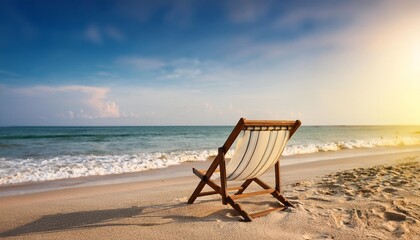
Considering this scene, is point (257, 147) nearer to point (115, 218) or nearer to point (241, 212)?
point (241, 212)

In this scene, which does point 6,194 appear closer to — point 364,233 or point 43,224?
point 43,224

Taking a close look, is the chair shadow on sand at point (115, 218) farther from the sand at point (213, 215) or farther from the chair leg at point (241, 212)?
the chair leg at point (241, 212)

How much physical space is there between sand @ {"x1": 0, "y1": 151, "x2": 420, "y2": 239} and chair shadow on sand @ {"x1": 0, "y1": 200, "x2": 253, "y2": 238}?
1cm

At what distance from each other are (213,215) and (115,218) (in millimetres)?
1272

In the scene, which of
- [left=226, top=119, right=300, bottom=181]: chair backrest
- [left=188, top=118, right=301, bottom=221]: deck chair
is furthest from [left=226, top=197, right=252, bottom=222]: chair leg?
[left=226, top=119, right=300, bottom=181]: chair backrest

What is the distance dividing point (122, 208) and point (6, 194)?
10.4ft

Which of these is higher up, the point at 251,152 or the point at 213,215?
the point at 251,152

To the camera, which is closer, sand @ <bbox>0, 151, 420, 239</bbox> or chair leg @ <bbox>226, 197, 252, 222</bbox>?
sand @ <bbox>0, 151, 420, 239</bbox>

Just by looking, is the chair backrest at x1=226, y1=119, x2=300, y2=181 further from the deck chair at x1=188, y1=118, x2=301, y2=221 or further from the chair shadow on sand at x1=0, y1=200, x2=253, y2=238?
the chair shadow on sand at x1=0, y1=200, x2=253, y2=238

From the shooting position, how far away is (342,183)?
17.2 feet

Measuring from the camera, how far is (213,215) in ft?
11.6

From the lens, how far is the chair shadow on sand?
3201mm

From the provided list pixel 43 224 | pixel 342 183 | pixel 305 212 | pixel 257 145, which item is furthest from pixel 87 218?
pixel 342 183

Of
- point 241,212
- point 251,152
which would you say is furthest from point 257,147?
point 241,212
